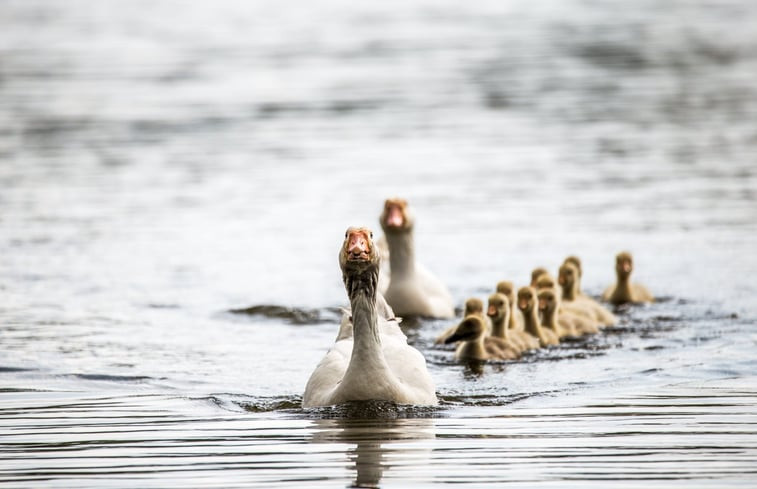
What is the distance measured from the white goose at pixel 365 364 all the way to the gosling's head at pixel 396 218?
520 centimetres

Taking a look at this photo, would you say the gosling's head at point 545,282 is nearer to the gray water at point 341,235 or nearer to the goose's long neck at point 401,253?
the gray water at point 341,235

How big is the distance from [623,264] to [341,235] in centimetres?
523

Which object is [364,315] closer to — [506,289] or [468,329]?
[468,329]

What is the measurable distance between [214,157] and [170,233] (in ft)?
20.3

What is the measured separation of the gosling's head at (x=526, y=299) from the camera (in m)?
15.0

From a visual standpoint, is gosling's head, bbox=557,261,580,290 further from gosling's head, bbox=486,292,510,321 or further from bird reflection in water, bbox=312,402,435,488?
bird reflection in water, bbox=312,402,435,488

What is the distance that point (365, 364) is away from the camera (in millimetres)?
11039

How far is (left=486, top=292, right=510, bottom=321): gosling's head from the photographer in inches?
579

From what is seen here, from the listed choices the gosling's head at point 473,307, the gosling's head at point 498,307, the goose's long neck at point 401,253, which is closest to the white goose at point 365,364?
the gosling's head at point 498,307

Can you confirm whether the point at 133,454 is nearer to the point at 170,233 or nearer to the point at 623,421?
the point at 623,421

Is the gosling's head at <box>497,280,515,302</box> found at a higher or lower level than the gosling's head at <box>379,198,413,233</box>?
lower

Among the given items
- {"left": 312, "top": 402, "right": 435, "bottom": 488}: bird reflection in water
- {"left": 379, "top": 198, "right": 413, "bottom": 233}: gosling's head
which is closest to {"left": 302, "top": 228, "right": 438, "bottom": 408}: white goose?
{"left": 312, "top": 402, "right": 435, "bottom": 488}: bird reflection in water

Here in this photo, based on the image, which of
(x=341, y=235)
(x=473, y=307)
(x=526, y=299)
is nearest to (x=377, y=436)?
(x=473, y=307)

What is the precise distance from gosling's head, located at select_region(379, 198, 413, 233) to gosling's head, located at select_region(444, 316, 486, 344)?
2942mm
